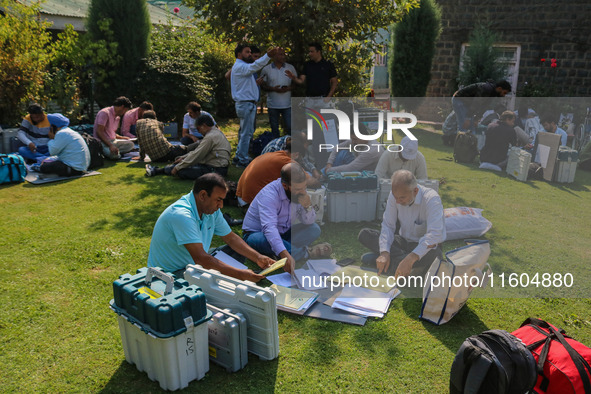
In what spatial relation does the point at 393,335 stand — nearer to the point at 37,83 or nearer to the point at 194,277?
the point at 194,277

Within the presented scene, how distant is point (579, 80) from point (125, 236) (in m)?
13.6

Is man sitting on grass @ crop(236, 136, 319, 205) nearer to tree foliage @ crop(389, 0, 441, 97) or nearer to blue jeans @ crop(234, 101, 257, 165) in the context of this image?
blue jeans @ crop(234, 101, 257, 165)

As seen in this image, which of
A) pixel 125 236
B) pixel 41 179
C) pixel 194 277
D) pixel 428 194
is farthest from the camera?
pixel 41 179

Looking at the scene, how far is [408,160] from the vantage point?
14.1 ft

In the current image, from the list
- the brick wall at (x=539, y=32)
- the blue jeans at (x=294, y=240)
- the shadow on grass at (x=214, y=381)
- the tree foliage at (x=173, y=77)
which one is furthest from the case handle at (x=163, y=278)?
the brick wall at (x=539, y=32)

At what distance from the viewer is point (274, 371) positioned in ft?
10.5

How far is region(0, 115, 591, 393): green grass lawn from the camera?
3129mm

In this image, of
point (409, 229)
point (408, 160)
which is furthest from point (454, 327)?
point (408, 160)

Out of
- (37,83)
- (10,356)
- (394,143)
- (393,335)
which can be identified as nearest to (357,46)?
(394,143)

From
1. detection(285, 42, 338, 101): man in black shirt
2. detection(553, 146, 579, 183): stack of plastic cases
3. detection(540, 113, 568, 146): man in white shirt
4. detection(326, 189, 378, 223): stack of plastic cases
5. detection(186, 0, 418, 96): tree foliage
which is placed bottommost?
detection(326, 189, 378, 223): stack of plastic cases

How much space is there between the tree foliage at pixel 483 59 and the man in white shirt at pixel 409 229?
35.1 ft

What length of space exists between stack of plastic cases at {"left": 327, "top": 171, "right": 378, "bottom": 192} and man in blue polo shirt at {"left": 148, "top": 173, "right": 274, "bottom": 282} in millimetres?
1721

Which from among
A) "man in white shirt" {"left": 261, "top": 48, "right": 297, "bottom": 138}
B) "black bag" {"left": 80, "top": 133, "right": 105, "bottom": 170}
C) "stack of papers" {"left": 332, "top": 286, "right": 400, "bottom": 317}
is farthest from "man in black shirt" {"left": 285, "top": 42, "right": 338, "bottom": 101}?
"stack of papers" {"left": 332, "top": 286, "right": 400, "bottom": 317}

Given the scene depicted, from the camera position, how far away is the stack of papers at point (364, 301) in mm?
3914
